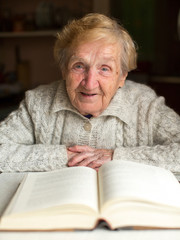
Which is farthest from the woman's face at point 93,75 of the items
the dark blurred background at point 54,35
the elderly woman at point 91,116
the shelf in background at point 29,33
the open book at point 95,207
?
the shelf in background at point 29,33

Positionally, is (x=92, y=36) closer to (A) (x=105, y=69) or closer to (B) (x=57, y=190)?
(A) (x=105, y=69)

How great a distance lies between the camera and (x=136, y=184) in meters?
0.87

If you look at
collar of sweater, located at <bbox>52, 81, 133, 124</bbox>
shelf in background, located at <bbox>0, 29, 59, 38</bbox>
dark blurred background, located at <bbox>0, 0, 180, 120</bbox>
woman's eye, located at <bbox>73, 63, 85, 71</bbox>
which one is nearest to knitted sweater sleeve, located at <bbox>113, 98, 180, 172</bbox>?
collar of sweater, located at <bbox>52, 81, 133, 124</bbox>

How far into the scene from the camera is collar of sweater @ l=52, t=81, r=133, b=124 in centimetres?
139

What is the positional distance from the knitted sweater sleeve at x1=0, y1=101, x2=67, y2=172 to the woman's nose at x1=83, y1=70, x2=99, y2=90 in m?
0.24

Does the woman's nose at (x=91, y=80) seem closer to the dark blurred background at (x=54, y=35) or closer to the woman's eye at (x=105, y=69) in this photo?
the woman's eye at (x=105, y=69)

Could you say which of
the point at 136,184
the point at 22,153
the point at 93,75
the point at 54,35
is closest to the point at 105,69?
the point at 93,75

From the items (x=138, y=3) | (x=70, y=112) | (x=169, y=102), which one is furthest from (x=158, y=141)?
(x=138, y=3)

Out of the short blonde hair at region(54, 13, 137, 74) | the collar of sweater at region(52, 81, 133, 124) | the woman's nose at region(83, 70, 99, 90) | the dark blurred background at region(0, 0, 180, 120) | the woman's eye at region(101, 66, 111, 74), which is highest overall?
the short blonde hair at region(54, 13, 137, 74)

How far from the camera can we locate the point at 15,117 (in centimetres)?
148

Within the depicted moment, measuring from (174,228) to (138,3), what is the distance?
3.28m

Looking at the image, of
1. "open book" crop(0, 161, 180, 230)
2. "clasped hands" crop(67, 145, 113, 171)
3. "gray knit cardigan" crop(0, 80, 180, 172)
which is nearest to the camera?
"open book" crop(0, 161, 180, 230)

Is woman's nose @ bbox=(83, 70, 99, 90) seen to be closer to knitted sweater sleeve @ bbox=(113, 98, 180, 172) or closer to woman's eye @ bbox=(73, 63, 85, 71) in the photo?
woman's eye @ bbox=(73, 63, 85, 71)

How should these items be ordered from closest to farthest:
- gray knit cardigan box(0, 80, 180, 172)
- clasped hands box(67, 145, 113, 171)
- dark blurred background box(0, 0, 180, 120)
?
1. clasped hands box(67, 145, 113, 171)
2. gray knit cardigan box(0, 80, 180, 172)
3. dark blurred background box(0, 0, 180, 120)
